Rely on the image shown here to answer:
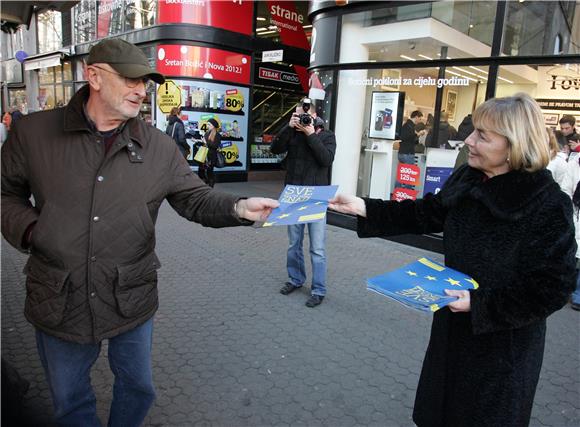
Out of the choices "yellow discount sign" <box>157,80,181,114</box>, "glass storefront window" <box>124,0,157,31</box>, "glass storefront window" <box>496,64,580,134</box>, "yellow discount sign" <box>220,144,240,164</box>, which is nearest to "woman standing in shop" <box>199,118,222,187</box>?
"yellow discount sign" <box>157,80,181,114</box>

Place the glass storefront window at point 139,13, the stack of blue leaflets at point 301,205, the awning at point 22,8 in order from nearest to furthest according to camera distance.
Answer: the stack of blue leaflets at point 301,205
the awning at point 22,8
the glass storefront window at point 139,13

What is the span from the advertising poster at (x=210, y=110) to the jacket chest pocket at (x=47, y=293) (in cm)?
1071

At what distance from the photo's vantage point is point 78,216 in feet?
6.23

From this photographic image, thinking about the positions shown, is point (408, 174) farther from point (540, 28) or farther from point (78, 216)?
point (78, 216)

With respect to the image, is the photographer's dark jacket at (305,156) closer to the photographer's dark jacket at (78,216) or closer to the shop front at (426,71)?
the photographer's dark jacket at (78,216)

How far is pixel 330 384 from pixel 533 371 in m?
1.71

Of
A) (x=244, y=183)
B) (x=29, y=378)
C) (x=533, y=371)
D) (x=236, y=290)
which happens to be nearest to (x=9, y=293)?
(x=29, y=378)

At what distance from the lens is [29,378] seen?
3.22 m

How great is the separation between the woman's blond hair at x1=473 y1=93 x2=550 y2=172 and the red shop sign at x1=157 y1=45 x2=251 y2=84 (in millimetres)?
11669

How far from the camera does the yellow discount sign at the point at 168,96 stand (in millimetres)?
12320

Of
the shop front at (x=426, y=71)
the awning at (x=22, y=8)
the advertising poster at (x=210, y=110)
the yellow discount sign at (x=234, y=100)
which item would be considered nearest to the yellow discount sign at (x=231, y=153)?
the advertising poster at (x=210, y=110)

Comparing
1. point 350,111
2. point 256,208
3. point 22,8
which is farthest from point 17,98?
point 256,208

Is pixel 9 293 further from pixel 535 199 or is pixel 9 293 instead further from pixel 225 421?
pixel 535 199

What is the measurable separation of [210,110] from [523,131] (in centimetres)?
1182
